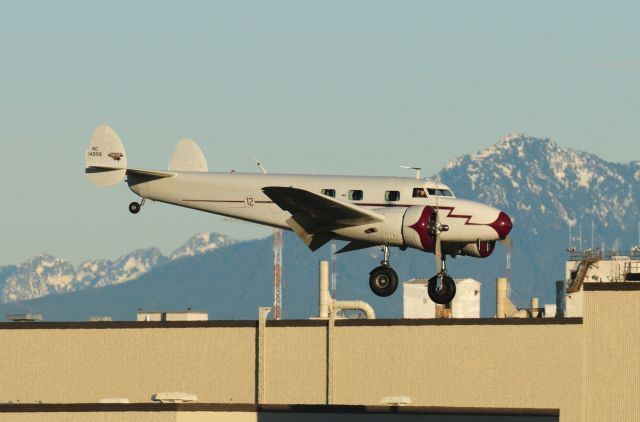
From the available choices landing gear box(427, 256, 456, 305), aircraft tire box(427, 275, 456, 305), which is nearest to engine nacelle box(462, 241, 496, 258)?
landing gear box(427, 256, 456, 305)

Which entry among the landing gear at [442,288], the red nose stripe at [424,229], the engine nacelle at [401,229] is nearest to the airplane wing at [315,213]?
the engine nacelle at [401,229]

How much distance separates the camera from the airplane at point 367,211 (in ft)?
202

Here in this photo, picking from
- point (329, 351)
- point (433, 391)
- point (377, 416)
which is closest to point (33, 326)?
point (329, 351)

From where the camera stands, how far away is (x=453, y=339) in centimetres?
9556

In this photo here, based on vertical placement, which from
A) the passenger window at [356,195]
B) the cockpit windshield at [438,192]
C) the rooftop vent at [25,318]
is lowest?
the rooftop vent at [25,318]

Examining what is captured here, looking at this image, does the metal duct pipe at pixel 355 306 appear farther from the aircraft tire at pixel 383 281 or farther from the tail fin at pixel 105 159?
the aircraft tire at pixel 383 281

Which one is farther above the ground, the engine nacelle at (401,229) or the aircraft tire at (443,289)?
the engine nacelle at (401,229)

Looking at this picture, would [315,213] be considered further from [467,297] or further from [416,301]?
[416,301]

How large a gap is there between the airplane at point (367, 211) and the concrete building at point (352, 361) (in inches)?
964

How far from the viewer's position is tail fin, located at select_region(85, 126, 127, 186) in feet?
226

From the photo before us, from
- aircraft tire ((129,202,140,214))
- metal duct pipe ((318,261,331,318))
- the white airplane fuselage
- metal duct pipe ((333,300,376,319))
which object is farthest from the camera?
metal duct pipe ((318,261,331,318))

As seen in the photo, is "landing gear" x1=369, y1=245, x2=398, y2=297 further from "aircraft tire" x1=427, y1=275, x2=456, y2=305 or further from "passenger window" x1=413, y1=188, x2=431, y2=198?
"passenger window" x1=413, y1=188, x2=431, y2=198

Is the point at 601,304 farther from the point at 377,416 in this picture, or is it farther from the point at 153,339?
the point at 153,339

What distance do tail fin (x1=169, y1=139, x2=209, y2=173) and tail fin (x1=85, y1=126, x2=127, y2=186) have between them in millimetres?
2351
